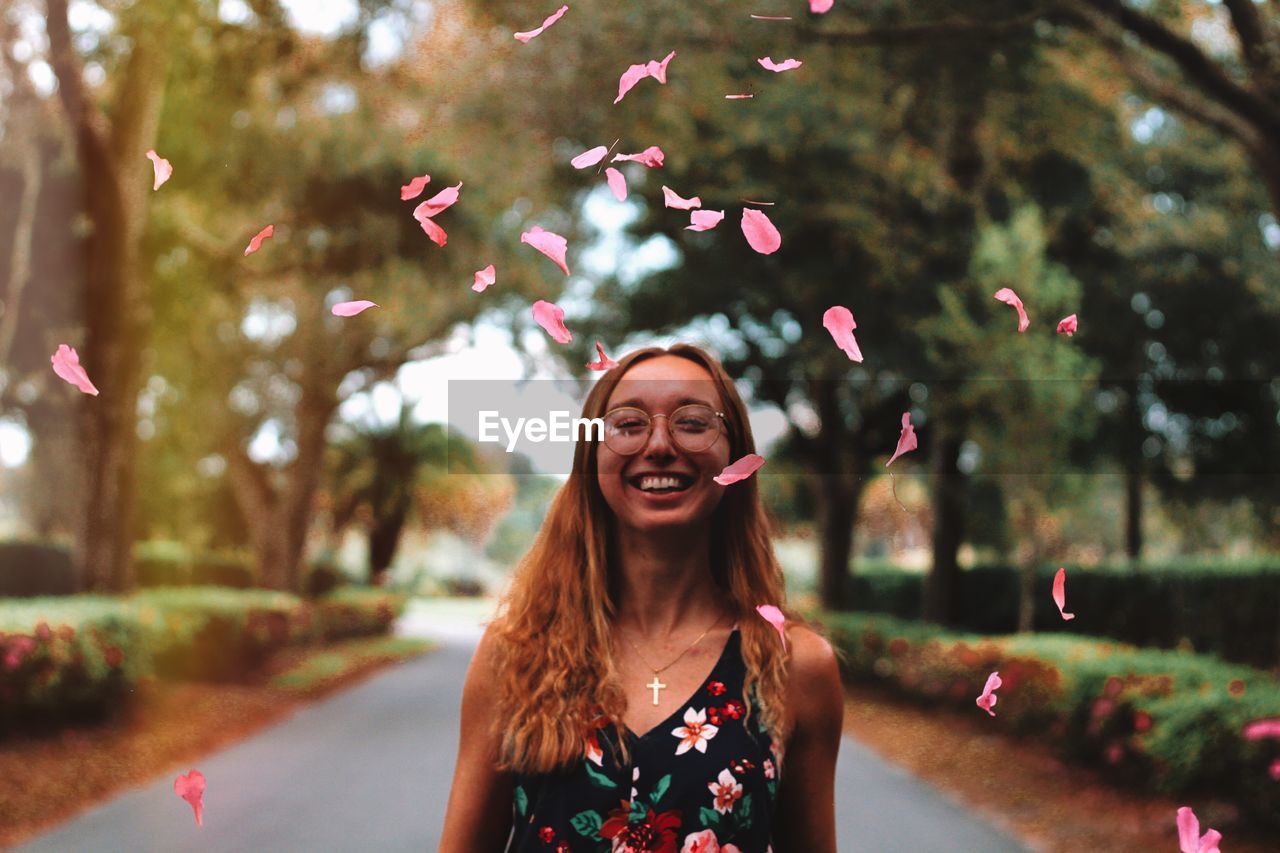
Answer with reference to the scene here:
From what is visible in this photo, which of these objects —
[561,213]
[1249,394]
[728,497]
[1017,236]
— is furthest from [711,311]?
[728,497]

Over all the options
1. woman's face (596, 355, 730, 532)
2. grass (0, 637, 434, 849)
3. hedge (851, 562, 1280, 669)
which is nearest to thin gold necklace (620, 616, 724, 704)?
woman's face (596, 355, 730, 532)

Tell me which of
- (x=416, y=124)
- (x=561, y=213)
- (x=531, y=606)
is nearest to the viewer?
(x=531, y=606)

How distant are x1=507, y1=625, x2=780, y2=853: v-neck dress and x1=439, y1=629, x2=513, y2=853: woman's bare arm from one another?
7 centimetres

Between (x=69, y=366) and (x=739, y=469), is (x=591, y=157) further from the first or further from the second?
(x=69, y=366)

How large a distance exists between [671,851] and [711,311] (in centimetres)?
1702

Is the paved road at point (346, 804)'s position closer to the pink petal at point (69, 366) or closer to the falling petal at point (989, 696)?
the pink petal at point (69, 366)

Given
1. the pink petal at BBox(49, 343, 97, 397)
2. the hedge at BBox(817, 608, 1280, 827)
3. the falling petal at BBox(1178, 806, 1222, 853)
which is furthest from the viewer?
the hedge at BBox(817, 608, 1280, 827)

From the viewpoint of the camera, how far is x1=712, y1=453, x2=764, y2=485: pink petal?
2.09 metres

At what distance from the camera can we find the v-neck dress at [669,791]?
77.7 inches

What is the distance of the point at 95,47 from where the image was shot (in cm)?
1223

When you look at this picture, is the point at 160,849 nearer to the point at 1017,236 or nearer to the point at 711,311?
the point at 1017,236

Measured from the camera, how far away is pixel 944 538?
16438mm

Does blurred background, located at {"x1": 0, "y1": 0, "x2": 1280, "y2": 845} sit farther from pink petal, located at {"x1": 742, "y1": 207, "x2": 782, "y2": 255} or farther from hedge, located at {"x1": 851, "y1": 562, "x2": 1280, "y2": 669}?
pink petal, located at {"x1": 742, "y1": 207, "x2": 782, "y2": 255}

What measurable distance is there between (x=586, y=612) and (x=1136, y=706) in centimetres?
714
